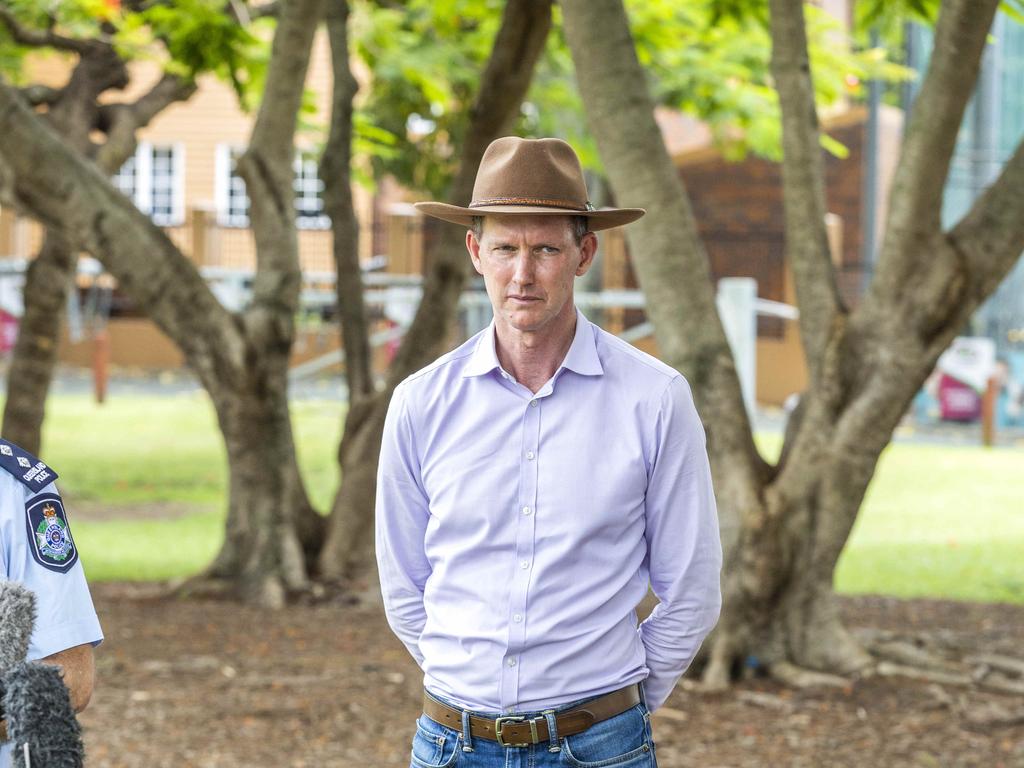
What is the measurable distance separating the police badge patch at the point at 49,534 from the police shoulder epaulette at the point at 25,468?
3 centimetres

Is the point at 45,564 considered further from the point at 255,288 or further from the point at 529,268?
the point at 255,288

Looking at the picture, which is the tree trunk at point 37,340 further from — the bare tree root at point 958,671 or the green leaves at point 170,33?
the bare tree root at point 958,671

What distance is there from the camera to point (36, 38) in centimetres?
1101

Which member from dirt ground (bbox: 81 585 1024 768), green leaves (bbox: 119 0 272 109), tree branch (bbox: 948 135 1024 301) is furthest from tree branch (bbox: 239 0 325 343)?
tree branch (bbox: 948 135 1024 301)

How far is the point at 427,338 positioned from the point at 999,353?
15.5 m

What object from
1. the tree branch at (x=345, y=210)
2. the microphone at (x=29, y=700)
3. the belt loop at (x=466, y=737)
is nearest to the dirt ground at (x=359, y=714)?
the tree branch at (x=345, y=210)

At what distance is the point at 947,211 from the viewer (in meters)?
24.5

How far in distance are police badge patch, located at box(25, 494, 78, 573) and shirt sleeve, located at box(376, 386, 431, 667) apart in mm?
738

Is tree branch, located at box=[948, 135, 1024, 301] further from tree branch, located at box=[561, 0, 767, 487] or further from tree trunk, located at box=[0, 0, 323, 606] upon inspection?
tree trunk, located at box=[0, 0, 323, 606]

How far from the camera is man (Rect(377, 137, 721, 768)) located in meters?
2.83

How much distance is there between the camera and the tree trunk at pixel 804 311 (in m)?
6.48

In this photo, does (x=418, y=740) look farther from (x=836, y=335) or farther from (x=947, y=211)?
(x=947, y=211)

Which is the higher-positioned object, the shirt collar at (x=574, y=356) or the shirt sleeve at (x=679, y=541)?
the shirt collar at (x=574, y=356)

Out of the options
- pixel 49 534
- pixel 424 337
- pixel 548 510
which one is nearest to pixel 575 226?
pixel 548 510
